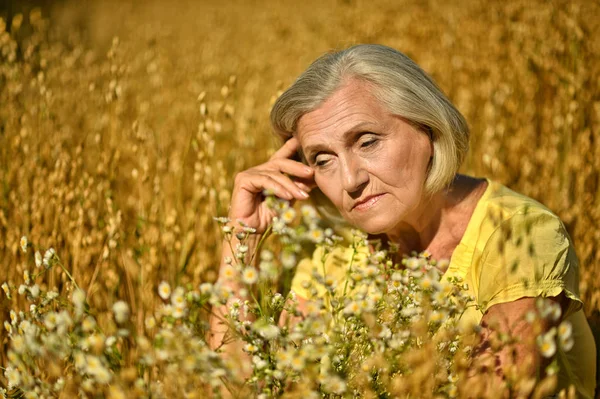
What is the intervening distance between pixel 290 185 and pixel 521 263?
0.79 meters

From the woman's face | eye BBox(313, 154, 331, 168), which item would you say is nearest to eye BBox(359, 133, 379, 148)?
the woman's face

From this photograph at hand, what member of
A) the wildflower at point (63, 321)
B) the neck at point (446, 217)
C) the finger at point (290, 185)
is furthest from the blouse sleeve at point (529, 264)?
the wildflower at point (63, 321)

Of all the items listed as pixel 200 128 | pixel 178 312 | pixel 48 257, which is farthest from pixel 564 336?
pixel 200 128

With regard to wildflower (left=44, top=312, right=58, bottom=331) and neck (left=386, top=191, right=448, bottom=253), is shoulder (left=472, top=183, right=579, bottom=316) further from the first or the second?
wildflower (left=44, top=312, right=58, bottom=331)

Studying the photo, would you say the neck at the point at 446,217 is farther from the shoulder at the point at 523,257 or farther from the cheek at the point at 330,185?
the cheek at the point at 330,185

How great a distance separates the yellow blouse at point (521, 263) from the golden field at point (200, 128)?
40 centimetres

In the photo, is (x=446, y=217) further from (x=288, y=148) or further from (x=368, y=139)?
(x=288, y=148)

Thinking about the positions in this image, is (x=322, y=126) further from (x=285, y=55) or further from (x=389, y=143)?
(x=285, y=55)

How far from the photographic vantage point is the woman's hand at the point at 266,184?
2160 mm

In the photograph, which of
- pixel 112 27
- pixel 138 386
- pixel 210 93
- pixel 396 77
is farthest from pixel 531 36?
pixel 112 27

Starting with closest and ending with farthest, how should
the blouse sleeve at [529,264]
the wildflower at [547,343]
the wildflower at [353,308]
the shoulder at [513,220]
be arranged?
the wildflower at [547,343]
the wildflower at [353,308]
the blouse sleeve at [529,264]
the shoulder at [513,220]

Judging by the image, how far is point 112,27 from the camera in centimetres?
729

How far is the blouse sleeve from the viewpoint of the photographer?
5.47ft

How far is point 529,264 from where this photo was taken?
5.61 ft
